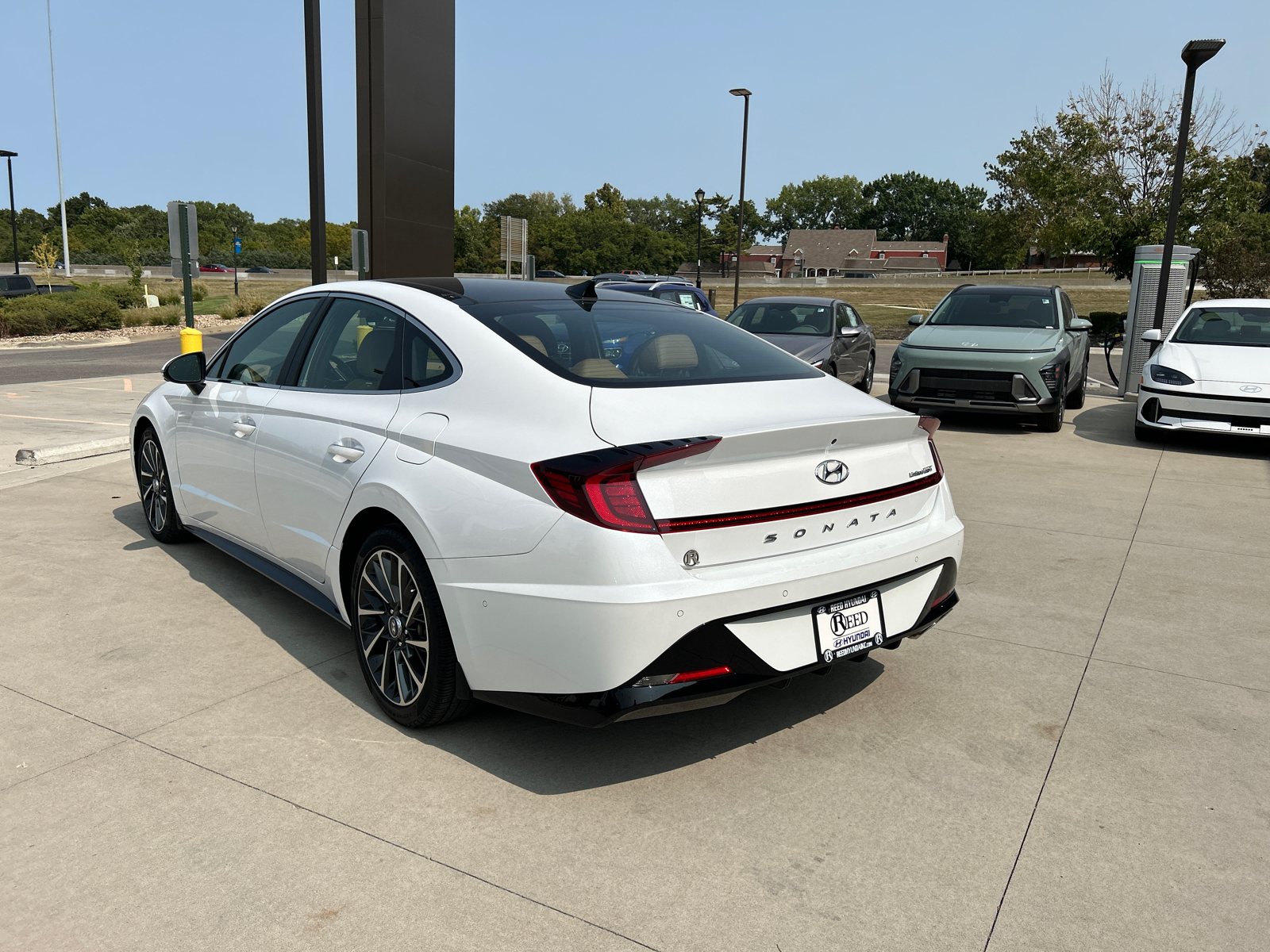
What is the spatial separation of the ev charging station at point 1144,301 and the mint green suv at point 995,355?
2.98 m

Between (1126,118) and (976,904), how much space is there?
38501 millimetres

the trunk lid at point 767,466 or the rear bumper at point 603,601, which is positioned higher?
the trunk lid at point 767,466

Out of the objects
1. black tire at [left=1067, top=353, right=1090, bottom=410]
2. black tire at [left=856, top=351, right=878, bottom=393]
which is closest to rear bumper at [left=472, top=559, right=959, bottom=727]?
black tire at [left=1067, top=353, right=1090, bottom=410]

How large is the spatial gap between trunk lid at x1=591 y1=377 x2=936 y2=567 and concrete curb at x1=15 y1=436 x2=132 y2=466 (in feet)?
23.9

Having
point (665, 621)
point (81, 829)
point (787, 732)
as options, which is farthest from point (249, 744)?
point (787, 732)

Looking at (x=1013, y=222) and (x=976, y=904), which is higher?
(x=1013, y=222)

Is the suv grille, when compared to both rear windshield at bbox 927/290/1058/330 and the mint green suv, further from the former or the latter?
rear windshield at bbox 927/290/1058/330

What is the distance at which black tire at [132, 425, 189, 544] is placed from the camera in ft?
18.9

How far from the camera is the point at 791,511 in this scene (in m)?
3.13

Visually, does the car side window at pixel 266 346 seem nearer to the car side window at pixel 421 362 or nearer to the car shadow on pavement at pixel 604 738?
the car side window at pixel 421 362

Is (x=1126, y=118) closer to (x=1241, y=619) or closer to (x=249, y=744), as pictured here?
(x=1241, y=619)

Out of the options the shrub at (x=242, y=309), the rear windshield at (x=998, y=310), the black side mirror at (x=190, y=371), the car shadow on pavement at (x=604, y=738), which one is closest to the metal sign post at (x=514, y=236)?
the shrub at (x=242, y=309)

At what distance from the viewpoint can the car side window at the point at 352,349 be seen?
3.89 meters

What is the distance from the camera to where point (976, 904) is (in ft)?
8.72
